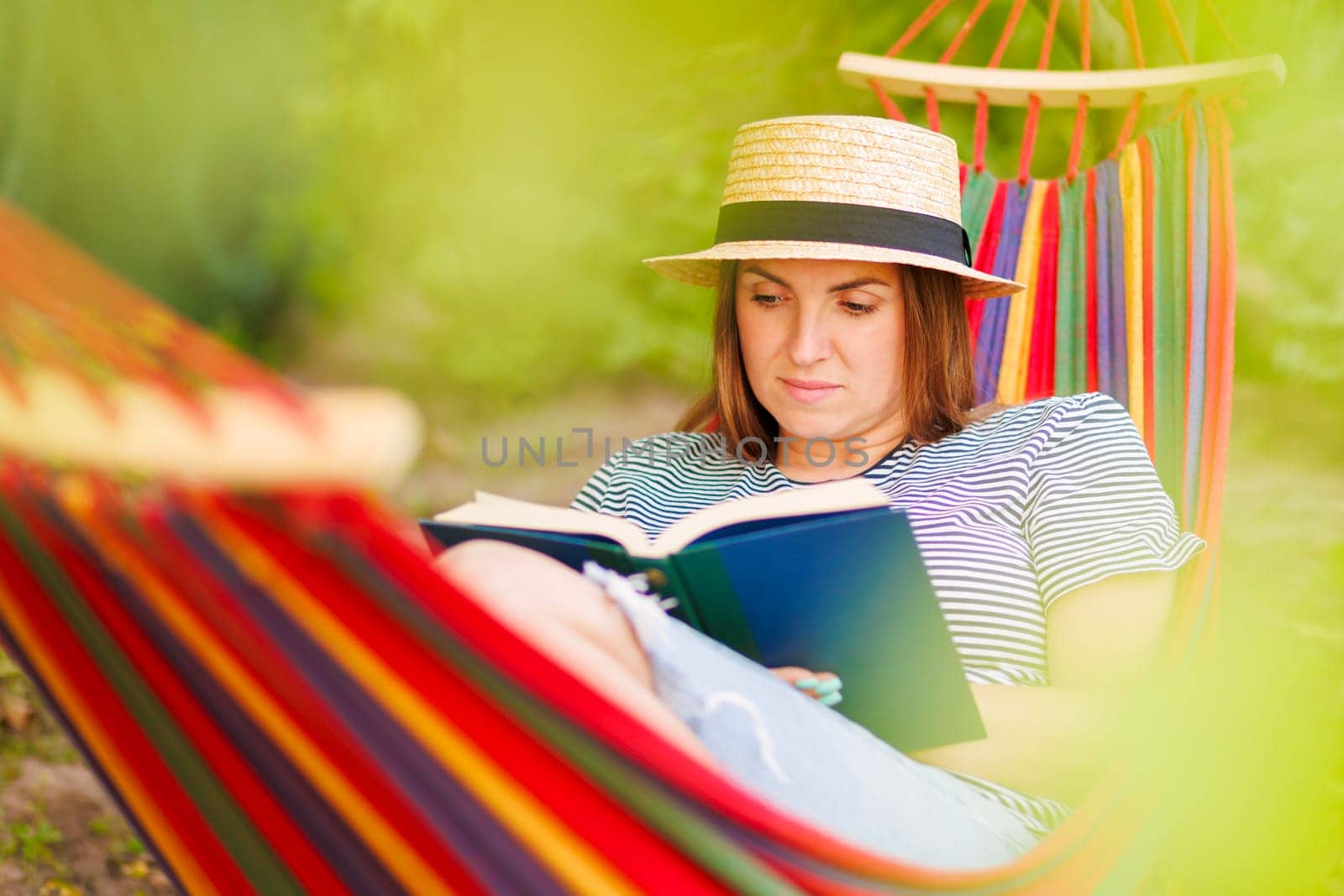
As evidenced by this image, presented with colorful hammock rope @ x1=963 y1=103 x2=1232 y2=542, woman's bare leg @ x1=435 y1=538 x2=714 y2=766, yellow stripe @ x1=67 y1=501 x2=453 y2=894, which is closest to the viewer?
yellow stripe @ x1=67 y1=501 x2=453 y2=894

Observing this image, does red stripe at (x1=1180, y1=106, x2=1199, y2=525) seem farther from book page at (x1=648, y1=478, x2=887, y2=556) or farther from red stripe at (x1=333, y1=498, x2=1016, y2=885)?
red stripe at (x1=333, y1=498, x2=1016, y2=885)

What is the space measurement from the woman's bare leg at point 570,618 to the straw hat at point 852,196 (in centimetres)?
70

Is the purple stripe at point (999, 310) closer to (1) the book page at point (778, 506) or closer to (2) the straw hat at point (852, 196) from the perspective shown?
(2) the straw hat at point (852, 196)

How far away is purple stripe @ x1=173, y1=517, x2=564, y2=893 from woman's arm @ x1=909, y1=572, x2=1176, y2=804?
0.53m

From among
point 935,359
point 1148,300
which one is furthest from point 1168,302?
point 935,359

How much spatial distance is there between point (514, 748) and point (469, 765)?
0.03m

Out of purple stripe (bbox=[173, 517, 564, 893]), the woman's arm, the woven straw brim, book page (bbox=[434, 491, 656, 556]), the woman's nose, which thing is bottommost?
the woman's arm

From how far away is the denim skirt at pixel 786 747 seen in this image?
0.99 m

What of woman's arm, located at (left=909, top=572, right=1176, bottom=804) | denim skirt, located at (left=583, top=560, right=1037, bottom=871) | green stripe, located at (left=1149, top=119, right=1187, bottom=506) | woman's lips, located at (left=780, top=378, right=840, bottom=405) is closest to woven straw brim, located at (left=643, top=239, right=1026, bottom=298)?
woman's lips, located at (left=780, top=378, right=840, bottom=405)

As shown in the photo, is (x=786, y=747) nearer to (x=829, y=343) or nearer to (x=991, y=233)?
(x=829, y=343)

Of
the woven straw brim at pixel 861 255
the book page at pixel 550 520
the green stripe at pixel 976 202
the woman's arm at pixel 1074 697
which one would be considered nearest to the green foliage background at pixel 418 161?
the green stripe at pixel 976 202

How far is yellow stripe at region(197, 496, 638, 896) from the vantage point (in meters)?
0.78

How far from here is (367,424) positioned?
656 millimetres

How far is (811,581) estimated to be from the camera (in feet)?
3.59
